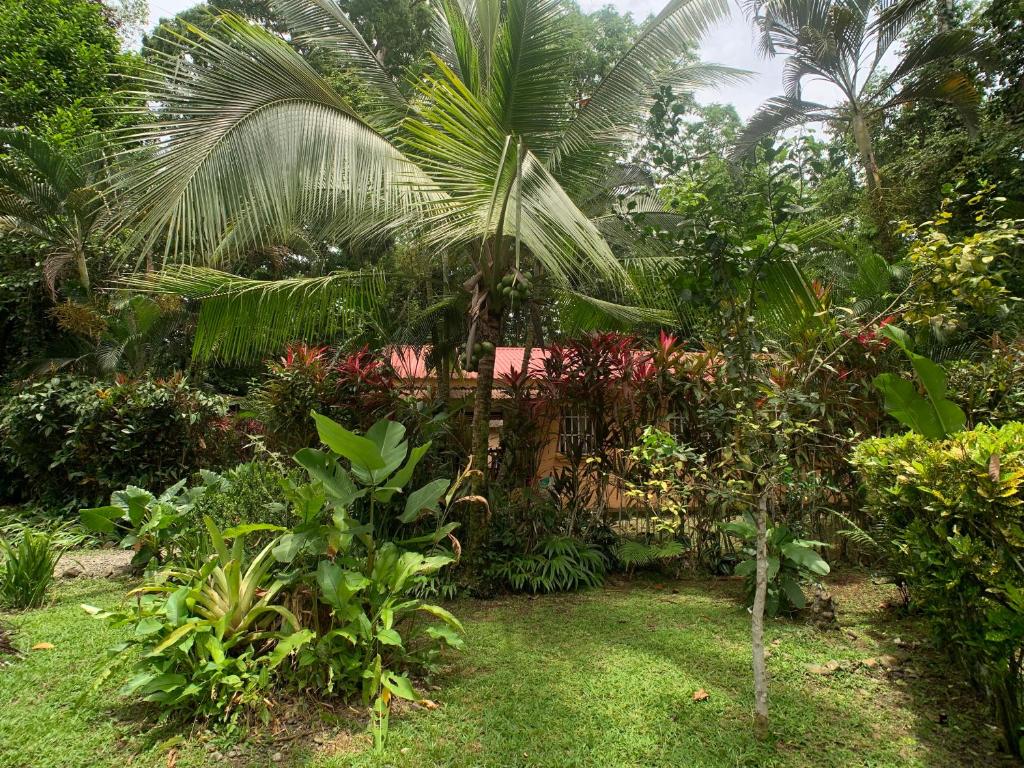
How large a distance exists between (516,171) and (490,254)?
1048mm

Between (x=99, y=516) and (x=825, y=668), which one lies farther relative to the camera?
(x=99, y=516)

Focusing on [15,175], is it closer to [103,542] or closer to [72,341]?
[72,341]

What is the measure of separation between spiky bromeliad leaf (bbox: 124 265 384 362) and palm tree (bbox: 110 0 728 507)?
16mm

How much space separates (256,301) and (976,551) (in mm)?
4289

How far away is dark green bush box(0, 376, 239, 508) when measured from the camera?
A: 243 inches

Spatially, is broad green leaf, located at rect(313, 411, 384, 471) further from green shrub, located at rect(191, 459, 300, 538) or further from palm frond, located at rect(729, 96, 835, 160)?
palm frond, located at rect(729, 96, 835, 160)

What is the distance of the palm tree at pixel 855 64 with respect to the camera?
8.33m

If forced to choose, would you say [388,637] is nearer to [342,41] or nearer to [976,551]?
[976,551]

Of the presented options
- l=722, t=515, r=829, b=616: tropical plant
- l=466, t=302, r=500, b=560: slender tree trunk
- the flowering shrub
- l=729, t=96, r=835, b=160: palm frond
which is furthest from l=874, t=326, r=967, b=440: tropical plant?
l=729, t=96, r=835, b=160: palm frond

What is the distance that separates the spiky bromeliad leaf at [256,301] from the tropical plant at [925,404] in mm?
3666

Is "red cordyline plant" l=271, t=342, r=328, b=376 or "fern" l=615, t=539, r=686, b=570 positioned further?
"red cordyline plant" l=271, t=342, r=328, b=376

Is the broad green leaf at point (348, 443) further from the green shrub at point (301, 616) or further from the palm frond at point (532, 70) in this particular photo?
the palm frond at point (532, 70)

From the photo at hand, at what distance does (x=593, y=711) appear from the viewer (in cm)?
255

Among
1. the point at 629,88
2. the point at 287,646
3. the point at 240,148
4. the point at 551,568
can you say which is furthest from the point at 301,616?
the point at 629,88
